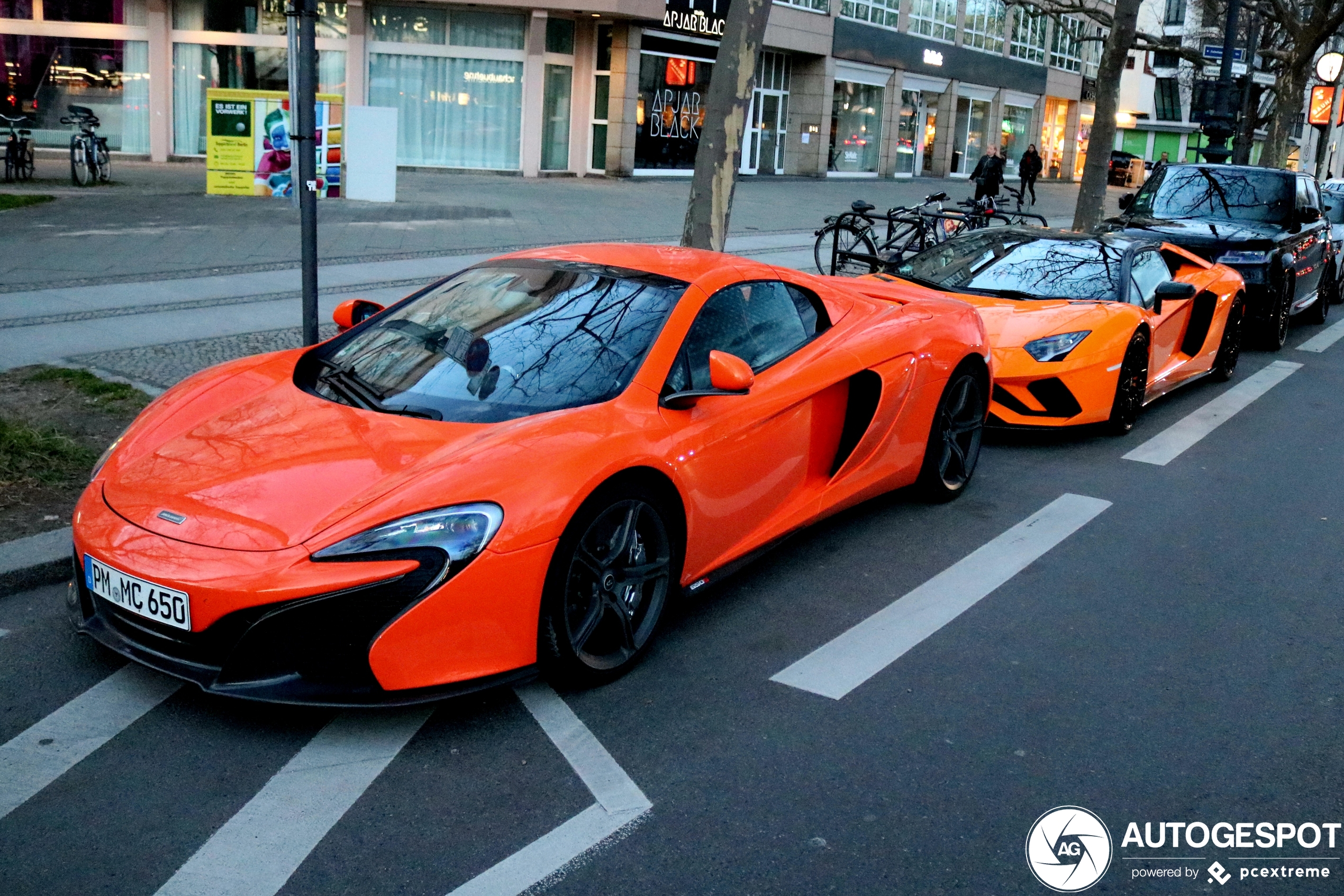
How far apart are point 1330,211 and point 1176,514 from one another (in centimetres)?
1358

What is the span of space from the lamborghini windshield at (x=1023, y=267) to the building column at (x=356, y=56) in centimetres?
2345

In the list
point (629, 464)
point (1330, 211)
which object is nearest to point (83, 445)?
point (629, 464)

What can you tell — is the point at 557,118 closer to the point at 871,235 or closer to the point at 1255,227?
the point at 871,235

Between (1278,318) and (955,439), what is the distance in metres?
7.12

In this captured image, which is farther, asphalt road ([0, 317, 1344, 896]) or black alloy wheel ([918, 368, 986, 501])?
black alloy wheel ([918, 368, 986, 501])

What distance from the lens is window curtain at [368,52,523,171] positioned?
3017 centimetres

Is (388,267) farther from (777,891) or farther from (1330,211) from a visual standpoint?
(1330,211)

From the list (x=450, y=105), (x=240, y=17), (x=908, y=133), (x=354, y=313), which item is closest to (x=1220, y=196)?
(x=354, y=313)

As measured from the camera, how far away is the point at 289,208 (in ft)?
60.5

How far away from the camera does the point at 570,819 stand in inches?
132

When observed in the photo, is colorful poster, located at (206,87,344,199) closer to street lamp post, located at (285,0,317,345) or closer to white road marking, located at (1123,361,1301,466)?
street lamp post, located at (285,0,317,345)

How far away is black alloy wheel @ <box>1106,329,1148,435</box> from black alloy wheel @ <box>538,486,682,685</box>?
178 inches

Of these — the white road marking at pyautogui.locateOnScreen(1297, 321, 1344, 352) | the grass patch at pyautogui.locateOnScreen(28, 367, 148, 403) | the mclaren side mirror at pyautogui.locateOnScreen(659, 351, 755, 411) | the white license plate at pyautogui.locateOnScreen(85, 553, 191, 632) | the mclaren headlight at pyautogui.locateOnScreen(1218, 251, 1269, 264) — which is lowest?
the grass patch at pyautogui.locateOnScreen(28, 367, 148, 403)

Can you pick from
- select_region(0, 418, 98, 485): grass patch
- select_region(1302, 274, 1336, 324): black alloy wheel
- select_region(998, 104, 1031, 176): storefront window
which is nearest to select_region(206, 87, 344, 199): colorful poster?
select_region(1302, 274, 1336, 324): black alloy wheel
